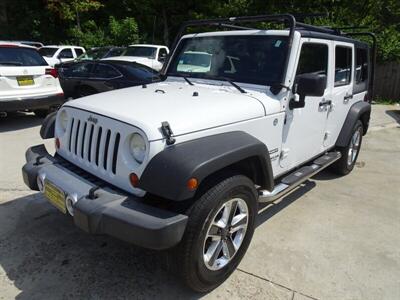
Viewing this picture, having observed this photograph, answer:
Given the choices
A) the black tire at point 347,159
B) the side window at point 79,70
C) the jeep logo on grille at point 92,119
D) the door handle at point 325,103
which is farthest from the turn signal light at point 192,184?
the side window at point 79,70

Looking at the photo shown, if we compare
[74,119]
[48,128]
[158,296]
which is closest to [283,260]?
[158,296]

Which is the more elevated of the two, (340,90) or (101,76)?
(340,90)

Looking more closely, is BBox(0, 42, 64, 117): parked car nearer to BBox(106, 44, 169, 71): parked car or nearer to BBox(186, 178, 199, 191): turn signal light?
BBox(186, 178, 199, 191): turn signal light

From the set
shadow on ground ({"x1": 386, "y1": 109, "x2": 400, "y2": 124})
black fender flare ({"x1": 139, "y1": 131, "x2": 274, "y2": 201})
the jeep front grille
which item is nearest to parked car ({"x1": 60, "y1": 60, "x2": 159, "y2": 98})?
the jeep front grille

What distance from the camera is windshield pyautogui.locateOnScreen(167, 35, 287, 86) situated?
11.9ft

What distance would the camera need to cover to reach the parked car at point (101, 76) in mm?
8828

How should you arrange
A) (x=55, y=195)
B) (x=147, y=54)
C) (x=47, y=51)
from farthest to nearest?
1. (x=47, y=51)
2. (x=147, y=54)
3. (x=55, y=195)

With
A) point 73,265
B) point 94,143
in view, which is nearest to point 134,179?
point 94,143

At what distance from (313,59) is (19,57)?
233 inches

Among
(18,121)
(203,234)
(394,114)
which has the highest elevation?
(203,234)

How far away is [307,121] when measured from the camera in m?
4.04

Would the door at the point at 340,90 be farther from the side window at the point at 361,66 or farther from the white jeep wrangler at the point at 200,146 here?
the side window at the point at 361,66

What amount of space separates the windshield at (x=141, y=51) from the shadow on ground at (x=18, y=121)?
22.3ft

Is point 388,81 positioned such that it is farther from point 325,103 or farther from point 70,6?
point 70,6
